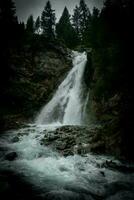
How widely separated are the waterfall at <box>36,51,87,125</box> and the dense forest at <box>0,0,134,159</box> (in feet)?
4.59

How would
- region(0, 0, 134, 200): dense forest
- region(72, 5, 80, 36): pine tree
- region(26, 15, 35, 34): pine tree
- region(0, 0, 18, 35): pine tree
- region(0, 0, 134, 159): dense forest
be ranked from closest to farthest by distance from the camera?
region(0, 0, 134, 200): dense forest < region(0, 0, 134, 159): dense forest < region(0, 0, 18, 35): pine tree < region(26, 15, 35, 34): pine tree < region(72, 5, 80, 36): pine tree

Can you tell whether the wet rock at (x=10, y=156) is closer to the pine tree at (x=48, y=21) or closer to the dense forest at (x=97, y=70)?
the dense forest at (x=97, y=70)

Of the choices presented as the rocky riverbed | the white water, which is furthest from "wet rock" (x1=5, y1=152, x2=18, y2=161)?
the white water

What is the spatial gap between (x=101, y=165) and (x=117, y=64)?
7055mm

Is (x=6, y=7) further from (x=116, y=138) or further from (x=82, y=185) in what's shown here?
(x=82, y=185)

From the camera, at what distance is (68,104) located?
86.6 ft

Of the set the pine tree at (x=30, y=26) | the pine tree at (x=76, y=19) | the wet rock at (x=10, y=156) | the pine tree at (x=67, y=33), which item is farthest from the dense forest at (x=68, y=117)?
the pine tree at (x=76, y=19)

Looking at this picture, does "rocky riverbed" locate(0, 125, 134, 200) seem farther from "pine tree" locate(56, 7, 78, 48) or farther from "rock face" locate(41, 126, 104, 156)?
"pine tree" locate(56, 7, 78, 48)

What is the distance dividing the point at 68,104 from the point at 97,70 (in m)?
5.55

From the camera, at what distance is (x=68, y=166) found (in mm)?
11930

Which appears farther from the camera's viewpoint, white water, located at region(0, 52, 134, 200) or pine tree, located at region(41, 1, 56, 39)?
pine tree, located at region(41, 1, 56, 39)

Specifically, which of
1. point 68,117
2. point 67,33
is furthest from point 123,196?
point 67,33

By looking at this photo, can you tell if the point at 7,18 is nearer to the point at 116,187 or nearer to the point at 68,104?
the point at 68,104

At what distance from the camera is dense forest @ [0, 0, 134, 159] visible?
44.9 feet
